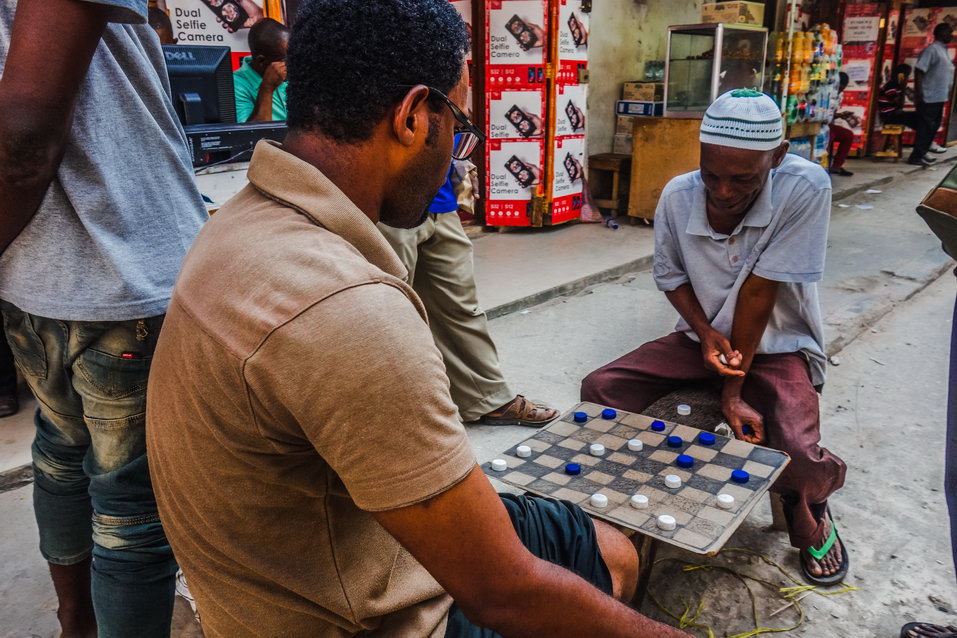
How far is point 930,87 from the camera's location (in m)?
11.1

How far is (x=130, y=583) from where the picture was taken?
1540 millimetres

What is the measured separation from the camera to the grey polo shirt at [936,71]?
36.0ft

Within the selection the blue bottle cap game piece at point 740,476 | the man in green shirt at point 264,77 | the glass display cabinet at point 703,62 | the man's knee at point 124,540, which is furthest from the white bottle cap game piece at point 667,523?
the glass display cabinet at point 703,62

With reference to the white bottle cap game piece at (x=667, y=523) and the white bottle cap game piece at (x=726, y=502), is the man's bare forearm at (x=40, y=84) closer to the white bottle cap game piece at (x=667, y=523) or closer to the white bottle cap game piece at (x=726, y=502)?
the white bottle cap game piece at (x=667, y=523)

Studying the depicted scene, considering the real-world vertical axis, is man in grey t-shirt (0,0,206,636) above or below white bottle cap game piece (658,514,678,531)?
above

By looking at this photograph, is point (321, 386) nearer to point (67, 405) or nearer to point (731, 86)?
point (67, 405)

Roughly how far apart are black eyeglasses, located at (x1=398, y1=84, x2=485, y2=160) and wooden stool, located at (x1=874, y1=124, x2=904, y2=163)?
40.9 ft

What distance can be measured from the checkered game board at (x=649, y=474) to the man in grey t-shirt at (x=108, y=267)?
2.92ft

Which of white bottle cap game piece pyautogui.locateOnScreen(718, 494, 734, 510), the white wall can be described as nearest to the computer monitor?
white bottle cap game piece pyautogui.locateOnScreen(718, 494, 734, 510)

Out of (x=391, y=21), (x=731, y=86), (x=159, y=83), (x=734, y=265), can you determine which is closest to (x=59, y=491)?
(x=159, y=83)

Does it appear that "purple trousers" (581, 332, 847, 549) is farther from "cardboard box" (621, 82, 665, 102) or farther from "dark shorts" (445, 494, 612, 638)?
"cardboard box" (621, 82, 665, 102)

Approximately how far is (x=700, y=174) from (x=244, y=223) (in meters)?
1.79

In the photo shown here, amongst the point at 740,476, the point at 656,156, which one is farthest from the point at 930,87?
the point at 740,476

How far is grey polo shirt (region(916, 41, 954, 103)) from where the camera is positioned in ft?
36.0
